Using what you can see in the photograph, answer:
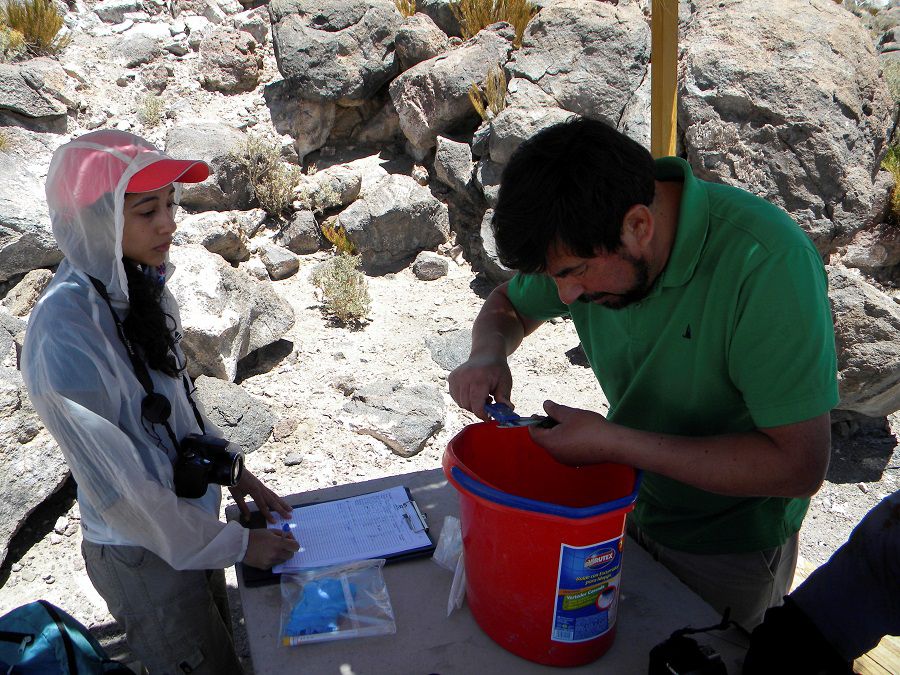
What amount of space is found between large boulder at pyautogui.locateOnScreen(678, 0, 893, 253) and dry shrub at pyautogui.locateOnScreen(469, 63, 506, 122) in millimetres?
1658

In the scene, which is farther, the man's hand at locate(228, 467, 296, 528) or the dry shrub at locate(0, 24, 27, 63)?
the dry shrub at locate(0, 24, 27, 63)

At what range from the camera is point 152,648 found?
1.76m

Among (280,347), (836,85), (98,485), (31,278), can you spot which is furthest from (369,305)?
(98,485)

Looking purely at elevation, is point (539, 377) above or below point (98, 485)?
below

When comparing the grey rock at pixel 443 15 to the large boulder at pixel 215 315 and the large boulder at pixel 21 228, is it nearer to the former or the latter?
the large boulder at pixel 215 315

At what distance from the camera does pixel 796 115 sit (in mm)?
4988

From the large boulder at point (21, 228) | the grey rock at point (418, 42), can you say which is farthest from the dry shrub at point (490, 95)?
the large boulder at point (21, 228)

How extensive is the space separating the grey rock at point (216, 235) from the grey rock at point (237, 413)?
185 centimetres

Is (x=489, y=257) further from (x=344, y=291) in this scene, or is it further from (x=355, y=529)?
(x=355, y=529)

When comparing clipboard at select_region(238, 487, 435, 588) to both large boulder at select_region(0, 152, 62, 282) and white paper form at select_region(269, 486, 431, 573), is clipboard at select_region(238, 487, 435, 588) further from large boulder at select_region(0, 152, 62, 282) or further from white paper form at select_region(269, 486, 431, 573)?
large boulder at select_region(0, 152, 62, 282)

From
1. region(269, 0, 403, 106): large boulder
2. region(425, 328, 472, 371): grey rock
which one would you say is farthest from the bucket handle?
region(269, 0, 403, 106): large boulder

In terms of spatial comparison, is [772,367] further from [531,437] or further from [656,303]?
[531,437]

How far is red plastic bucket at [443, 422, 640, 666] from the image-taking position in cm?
114

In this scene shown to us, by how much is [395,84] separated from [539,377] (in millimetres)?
3654
